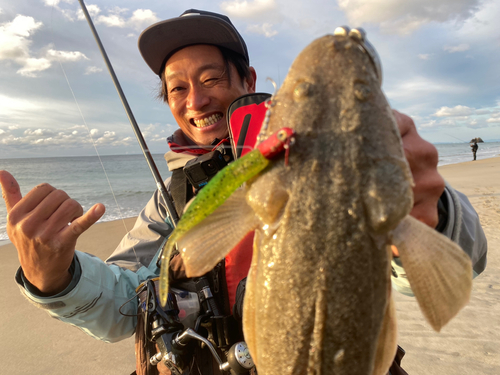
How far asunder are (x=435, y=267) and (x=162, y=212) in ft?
9.64

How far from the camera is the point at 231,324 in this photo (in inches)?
99.3

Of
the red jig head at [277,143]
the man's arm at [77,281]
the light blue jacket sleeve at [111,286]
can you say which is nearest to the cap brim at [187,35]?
the light blue jacket sleeve at [111,286]

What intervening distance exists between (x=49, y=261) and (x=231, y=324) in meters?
1.45

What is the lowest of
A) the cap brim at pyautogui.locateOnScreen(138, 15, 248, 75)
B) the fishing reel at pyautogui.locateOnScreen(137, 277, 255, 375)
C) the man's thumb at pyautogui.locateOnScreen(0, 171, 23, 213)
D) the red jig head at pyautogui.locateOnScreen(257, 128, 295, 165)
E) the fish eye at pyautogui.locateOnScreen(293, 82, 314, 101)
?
the fishing reel at pyautogui.locateOnScreen(137, 277, 255, 375)

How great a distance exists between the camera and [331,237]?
1129 millimetres

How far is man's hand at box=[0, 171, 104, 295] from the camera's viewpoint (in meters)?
1.91

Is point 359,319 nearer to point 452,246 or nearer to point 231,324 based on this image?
point 452,246

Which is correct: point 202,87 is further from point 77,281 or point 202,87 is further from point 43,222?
point 77,281

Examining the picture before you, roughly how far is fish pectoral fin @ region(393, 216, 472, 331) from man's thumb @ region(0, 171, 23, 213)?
7.54 ft

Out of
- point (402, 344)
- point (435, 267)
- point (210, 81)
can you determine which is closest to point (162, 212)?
point (210, 81)

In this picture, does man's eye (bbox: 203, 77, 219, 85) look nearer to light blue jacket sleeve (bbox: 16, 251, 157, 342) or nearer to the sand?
light blue jacket sleeve (bbox: 16, 251, 157, 342)

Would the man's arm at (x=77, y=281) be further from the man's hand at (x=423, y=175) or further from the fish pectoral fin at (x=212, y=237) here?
the man's hand at (x=423, y=175)

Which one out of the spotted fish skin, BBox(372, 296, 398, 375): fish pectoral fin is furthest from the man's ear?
BBox(372, 296, 398, 375): fish pectoral fin

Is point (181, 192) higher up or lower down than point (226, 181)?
lower down
